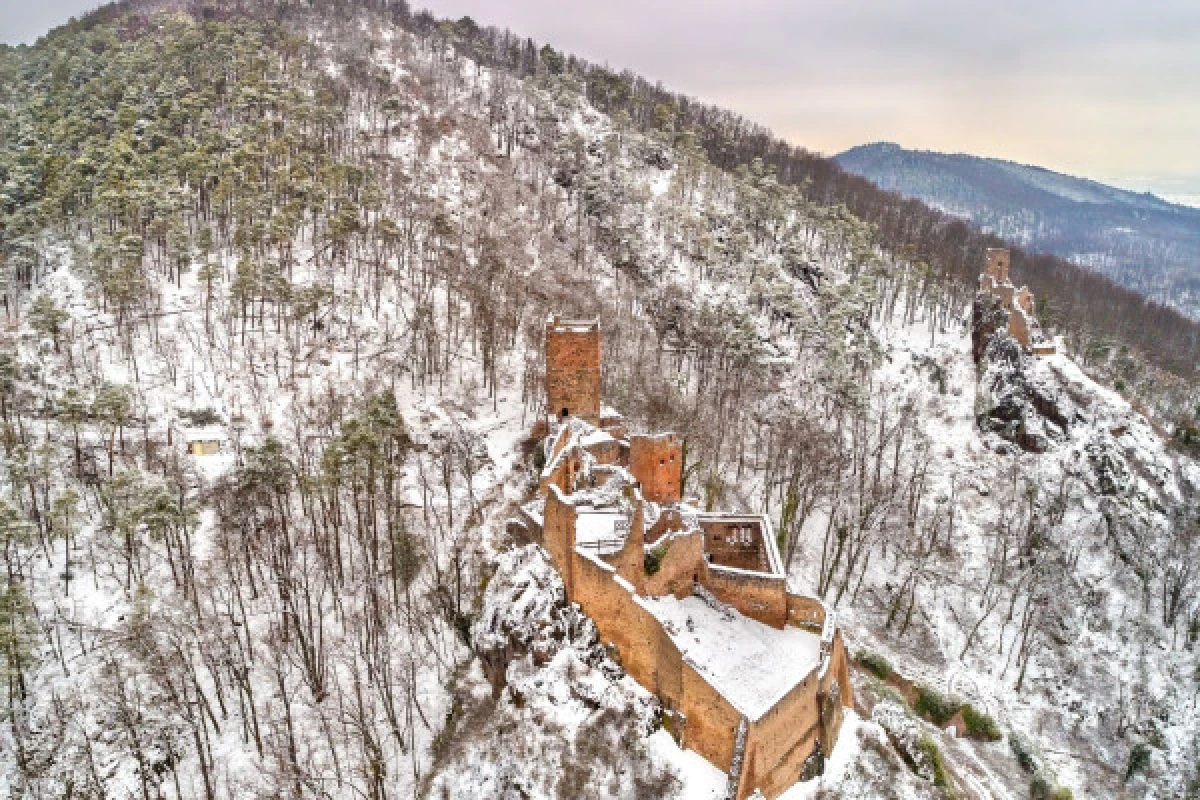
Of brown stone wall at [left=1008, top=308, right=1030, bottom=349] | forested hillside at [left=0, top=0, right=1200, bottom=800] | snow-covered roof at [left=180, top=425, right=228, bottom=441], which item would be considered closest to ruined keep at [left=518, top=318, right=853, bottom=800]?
forested hillside at [left=0, top=0, right=1200, bottom=800]

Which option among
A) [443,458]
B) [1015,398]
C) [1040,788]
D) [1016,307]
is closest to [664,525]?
[443,458]

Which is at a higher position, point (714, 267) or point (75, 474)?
point (714, 267)

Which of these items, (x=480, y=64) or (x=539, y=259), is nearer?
(x=539, y=259)

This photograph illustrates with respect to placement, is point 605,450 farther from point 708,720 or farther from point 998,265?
point 998,265

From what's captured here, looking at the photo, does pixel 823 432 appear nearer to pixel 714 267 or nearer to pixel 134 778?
pixel 714 267

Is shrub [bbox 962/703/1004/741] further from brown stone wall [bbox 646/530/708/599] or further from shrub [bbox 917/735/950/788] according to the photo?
brown stone wall [bbox 646/530/708/599]

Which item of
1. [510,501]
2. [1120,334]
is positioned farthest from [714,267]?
[1120,334]
